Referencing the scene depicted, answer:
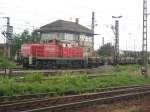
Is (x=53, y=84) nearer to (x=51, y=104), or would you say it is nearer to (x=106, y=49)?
(x=51, y=104)

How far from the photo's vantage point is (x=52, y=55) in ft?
117

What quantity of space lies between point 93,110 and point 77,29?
6195cm

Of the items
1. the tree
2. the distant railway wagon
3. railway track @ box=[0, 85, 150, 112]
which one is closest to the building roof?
the tree

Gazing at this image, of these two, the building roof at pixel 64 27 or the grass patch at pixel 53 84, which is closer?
the grass patch at pixel 53 84

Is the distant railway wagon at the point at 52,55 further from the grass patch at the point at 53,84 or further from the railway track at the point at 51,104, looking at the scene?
the railway track at the point at 51,104

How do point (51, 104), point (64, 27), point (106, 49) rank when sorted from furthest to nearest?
point (106, 49) → point (64, 27) → point (51, 104)

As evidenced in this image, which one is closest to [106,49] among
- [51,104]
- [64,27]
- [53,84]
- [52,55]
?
[64,27]

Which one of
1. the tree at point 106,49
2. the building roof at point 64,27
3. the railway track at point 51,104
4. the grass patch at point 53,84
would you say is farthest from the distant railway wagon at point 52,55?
the tree at point 106,49

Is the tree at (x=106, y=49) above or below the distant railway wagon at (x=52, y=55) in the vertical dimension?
above

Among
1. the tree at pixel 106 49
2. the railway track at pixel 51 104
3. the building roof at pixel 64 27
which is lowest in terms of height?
the railway track at pixel 51 104

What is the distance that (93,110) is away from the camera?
12.7 m

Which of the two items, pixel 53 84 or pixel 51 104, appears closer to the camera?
pixel 51 104

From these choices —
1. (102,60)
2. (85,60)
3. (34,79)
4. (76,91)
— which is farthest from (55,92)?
(102,60)

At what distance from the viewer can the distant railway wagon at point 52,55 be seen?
113 feet
